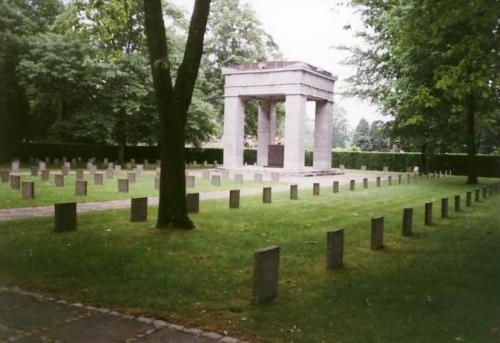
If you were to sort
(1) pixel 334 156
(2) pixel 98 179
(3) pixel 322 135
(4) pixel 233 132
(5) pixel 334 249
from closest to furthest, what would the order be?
1. (5) pixel 334 249
2. (2) pixel 98 179
3. (4) pixel 233 132
4. (3) pixel 322 135
5. (1) pixel 334 156

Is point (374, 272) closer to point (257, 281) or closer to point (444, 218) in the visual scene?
point (257, 281)

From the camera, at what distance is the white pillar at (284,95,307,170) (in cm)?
3195

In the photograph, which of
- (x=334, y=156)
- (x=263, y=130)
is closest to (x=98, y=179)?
(x=263, y=130)

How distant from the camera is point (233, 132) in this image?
3431 cm

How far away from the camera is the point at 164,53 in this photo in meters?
10.0

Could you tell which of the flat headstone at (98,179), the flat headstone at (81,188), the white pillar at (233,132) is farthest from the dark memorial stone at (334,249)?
the white pillar at (233,132)

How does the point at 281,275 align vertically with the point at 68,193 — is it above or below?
below

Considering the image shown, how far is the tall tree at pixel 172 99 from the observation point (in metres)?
9.82

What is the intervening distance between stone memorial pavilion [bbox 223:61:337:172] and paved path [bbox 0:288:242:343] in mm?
27045

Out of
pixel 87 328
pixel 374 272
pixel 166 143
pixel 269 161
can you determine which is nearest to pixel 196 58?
pixel 166 143

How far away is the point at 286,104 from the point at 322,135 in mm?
5554

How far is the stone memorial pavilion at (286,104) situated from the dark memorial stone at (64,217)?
2315 cm

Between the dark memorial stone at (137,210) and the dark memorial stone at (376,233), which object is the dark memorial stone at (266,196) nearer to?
the dark memorial stone at (137,210)

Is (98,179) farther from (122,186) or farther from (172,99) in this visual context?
(172,99)
